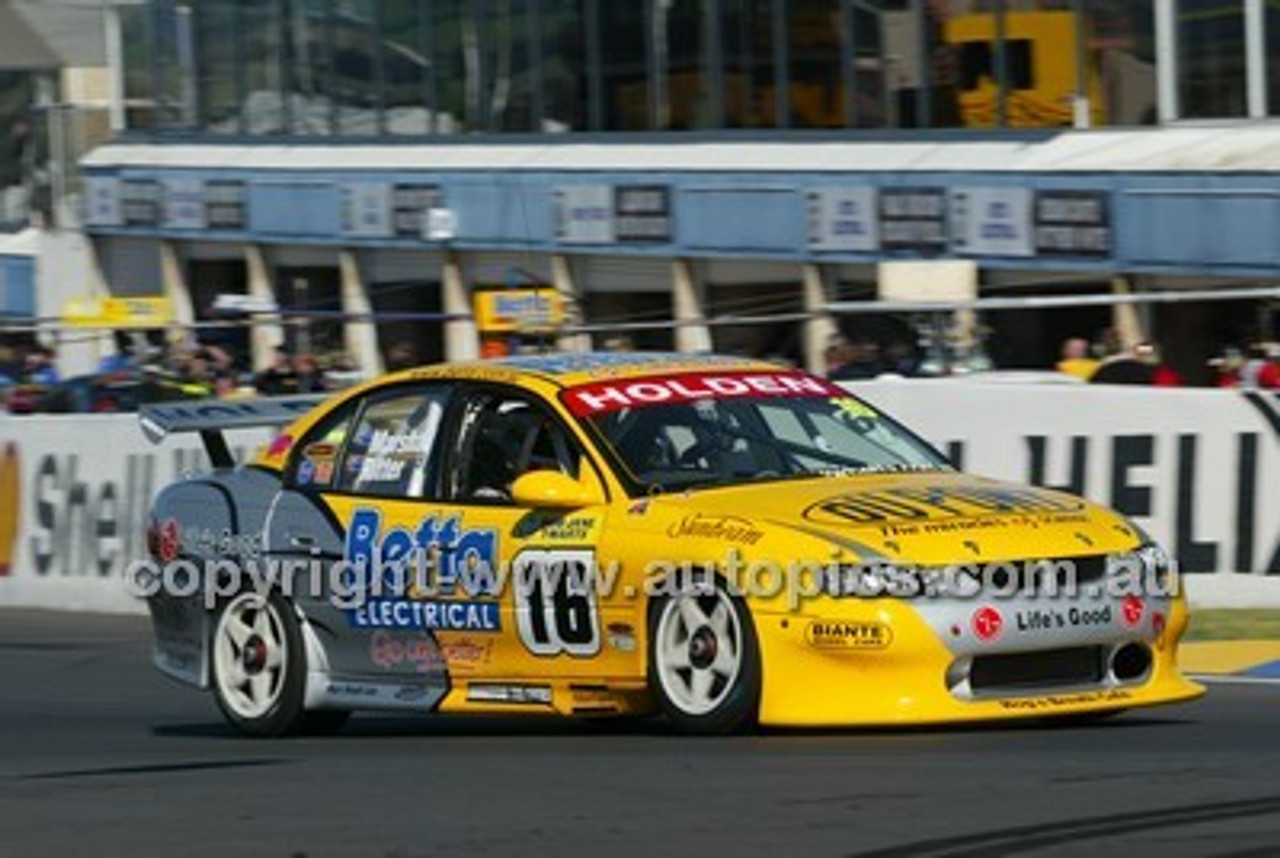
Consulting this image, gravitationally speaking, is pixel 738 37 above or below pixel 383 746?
above

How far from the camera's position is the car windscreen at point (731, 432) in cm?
1095

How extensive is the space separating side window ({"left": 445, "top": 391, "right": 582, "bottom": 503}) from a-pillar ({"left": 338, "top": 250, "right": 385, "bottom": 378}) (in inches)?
670

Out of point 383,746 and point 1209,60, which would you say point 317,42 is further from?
point 383,746

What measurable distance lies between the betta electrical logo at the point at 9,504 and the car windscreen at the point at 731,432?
1172 cm

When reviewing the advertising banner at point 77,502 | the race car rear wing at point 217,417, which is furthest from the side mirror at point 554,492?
the advertising banner at point 77,502

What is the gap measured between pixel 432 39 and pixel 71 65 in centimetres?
1023

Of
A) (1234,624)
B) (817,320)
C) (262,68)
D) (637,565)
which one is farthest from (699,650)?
(262,68)

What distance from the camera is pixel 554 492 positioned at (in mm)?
10727

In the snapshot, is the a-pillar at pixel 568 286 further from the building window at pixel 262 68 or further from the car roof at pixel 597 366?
the car roof at pixel 597 366

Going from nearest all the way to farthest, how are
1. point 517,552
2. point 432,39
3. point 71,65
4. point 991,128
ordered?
point 517,552 < point 991,128 < point 432,39 < point 71,65

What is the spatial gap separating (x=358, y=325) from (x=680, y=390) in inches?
991

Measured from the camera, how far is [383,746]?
442 inches

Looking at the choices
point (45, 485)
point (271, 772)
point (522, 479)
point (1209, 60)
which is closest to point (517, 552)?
point (522, 479)

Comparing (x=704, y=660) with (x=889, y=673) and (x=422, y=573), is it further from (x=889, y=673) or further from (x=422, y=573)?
(x=422, y=573)
